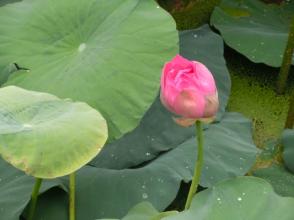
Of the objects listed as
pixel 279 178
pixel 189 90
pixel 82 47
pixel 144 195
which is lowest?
pixel 279 178

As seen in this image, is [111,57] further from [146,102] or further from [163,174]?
[163,174]

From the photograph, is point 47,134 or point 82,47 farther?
point 82,47

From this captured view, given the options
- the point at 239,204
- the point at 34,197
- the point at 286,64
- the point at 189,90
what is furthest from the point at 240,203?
the point at 286,64

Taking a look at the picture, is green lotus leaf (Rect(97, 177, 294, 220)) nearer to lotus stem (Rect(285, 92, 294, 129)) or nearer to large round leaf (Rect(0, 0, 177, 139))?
large round leaf (Rect(0, 0, 177, 139))

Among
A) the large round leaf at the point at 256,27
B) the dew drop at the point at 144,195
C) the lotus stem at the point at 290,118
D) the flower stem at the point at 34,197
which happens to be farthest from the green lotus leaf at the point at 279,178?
the flower stem at the point at 34,197

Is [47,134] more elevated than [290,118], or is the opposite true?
[47,134]

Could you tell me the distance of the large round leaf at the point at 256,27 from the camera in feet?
6.45

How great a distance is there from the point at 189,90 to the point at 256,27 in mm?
1176

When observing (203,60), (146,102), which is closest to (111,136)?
(146,102)

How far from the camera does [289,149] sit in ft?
5.21

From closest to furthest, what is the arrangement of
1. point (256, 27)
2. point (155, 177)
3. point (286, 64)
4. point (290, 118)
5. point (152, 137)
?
point (155, 177) → point (152, 137) → point (290, 118) → point (286, 64) → point (256, 27)

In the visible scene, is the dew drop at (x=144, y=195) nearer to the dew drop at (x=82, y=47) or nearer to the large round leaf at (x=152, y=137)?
the large round leaf at (x=152, y=137)

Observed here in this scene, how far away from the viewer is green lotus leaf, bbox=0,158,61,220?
1278 mm

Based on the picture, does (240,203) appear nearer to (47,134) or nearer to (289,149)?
(47,134)
